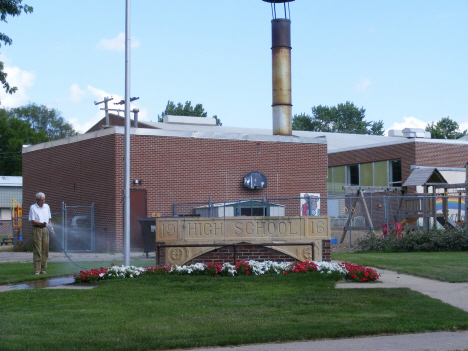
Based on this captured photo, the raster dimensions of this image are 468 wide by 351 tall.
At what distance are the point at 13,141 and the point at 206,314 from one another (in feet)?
204

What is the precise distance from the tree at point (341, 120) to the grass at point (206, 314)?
8434 centimetres

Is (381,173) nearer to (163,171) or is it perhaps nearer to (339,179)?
(339,179)

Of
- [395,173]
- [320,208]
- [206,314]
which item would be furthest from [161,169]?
[395,173]

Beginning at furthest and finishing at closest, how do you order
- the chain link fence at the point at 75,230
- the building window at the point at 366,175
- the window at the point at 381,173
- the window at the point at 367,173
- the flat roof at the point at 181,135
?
the window at the point at 367,173
the window at the point at 381,173
the building window at the point at 366,175
the flat roof at the point at 181,135
the chain link fence at the point at 75,230

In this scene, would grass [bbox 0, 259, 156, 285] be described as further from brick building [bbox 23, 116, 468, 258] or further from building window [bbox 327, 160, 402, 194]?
building window [bbox 327, 160, 402, 194]

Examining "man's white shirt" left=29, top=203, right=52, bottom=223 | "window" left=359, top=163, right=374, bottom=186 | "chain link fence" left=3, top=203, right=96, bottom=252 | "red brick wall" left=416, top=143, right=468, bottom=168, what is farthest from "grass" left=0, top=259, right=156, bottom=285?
"window" left=359, top=163, right=374, bottom=186

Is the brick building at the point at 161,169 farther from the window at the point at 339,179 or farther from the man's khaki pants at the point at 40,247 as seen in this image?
the window at the point at 339,179

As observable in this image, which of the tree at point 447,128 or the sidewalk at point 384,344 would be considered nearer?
the sidewalk at point 384,344

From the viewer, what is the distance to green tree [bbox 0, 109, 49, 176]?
66.9 meters

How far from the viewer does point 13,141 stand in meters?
66.1

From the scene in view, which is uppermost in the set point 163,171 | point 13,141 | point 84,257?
point 13,141

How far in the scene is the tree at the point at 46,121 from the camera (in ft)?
277

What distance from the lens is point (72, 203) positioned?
2686 centimetres

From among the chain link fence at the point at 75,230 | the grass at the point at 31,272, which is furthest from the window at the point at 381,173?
the grass at the point at 31,272
